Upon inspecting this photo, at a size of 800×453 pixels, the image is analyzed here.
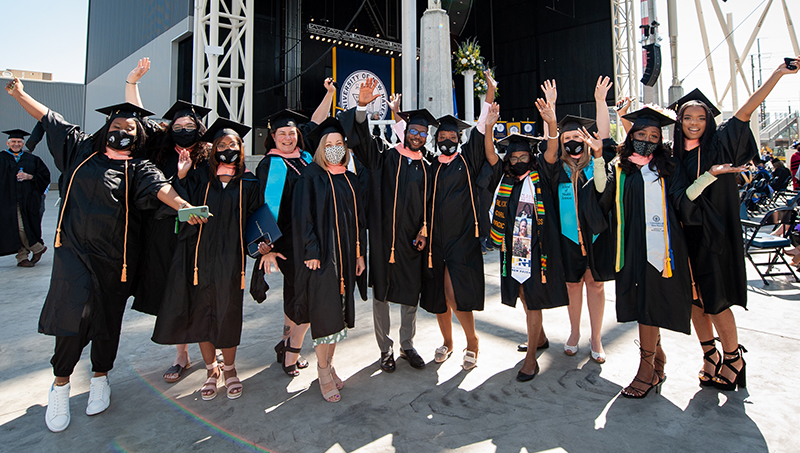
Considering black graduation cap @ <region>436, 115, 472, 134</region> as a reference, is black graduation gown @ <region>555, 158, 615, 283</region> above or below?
below

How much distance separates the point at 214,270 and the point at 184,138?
1008 millimetres

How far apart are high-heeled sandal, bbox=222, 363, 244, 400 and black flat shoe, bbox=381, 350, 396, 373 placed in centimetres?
102

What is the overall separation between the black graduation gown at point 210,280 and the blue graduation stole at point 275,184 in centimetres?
20

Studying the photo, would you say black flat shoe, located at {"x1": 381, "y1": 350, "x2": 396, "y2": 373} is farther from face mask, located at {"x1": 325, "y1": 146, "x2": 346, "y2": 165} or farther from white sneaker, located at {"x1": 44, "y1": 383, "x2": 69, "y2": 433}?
white sneaker, located at {"x1": 44, "y1": 383, "x2": 69, "y2": 433}

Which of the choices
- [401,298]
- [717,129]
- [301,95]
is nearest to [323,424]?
[401,298]

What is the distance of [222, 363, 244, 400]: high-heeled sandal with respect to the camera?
10.1 ft

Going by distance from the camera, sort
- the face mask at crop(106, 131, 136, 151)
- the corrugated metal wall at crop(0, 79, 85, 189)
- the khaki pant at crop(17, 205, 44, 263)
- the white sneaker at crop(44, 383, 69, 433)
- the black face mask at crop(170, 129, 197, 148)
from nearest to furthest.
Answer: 1. the white sneaker at crop(44, 383, 69, 433)
2. the face mask at crop(106, 131, 136, 151)
3. the black face mask at crop(170, 129, 197, 148)
4. the khaki pant at crop(17, 205, 44, 263)
5. the corrugated metal wall at crop(0, 79, 85, 189)

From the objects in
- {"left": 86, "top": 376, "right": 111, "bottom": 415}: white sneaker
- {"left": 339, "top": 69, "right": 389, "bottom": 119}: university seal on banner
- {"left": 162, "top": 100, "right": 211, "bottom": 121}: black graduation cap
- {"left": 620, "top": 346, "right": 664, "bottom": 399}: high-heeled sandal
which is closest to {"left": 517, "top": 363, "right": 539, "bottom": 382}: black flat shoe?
{"left": 620, "top": 346, "right": 664, "bottom": 399}: high-heeled sandal

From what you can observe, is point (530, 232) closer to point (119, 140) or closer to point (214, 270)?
point (214, 270)

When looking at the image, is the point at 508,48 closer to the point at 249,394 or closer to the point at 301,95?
the point at 301,95

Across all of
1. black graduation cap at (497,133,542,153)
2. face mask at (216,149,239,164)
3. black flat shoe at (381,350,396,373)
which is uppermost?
black graduation cap at (497,133,542,153)

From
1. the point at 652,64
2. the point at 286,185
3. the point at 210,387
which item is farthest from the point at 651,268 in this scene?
the point at 652,64

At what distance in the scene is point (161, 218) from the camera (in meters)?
3.13

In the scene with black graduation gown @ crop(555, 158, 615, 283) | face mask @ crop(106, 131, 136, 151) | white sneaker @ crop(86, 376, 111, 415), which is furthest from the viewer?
black graduation gown @ crop(555, 158, 615, 283)
